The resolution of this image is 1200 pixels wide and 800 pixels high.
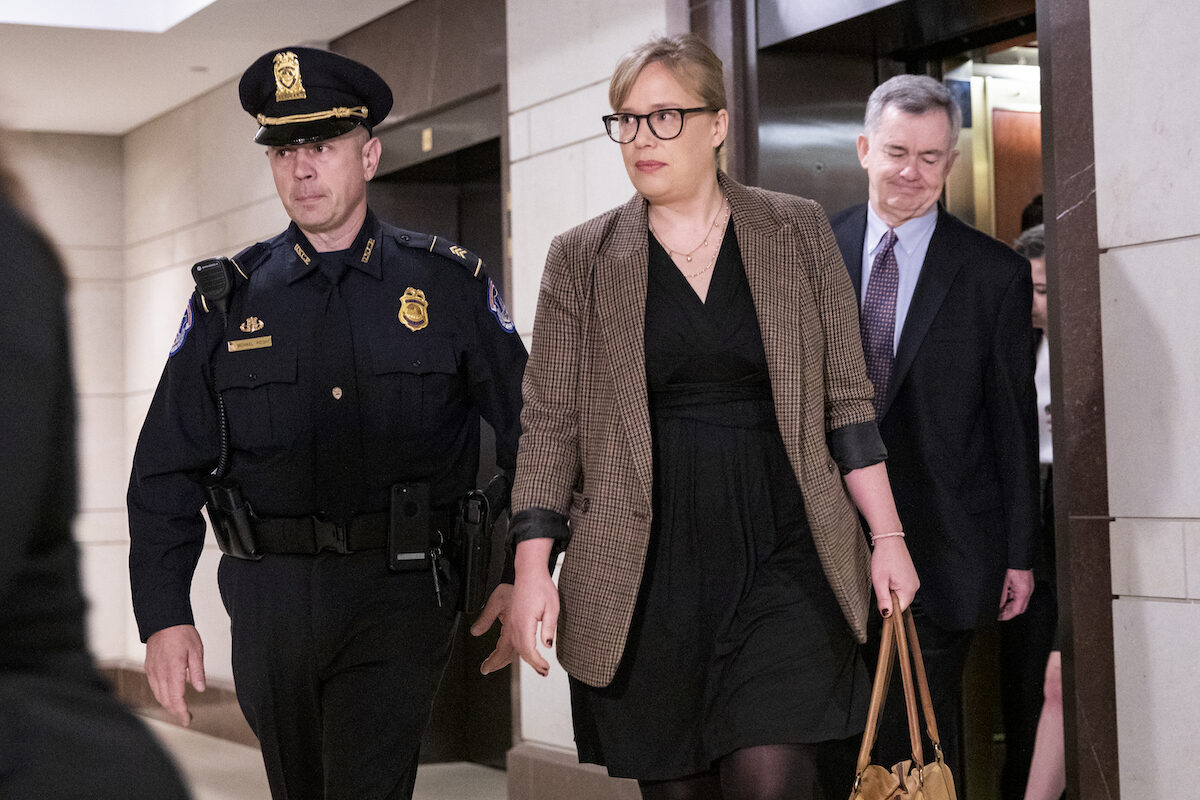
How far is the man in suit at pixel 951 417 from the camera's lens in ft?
11.8

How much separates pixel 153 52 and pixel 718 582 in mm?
6328

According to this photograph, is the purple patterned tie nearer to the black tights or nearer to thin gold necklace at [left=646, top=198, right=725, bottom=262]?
thin gold necklace at [left=646, top=198, right=725, bottom=262]

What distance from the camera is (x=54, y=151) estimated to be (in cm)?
1027

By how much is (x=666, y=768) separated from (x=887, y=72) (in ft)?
9.74

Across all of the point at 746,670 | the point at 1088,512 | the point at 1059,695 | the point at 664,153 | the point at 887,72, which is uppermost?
the point at 887,72

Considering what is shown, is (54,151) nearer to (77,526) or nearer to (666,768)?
(666,768)

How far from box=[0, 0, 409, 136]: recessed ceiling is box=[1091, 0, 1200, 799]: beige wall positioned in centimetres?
402

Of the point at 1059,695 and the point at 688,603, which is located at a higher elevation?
the point at 688,603

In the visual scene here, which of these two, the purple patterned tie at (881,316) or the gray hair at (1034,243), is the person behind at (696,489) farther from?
the gray hair at (1034,243)

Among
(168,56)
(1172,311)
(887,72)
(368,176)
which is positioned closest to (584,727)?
(368,176)

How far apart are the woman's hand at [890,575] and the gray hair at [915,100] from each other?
1336 millimetres

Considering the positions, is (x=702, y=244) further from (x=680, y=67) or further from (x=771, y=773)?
(x=771, y=773)

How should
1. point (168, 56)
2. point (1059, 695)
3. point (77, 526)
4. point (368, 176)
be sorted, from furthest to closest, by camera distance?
point (168, 56)
point (1059, 695)
point (368, 176)
point (77, 526)

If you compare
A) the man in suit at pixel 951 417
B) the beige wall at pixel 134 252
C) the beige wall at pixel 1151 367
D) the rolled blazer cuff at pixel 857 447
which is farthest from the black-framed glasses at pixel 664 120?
the beige wall at pixel 134 252
